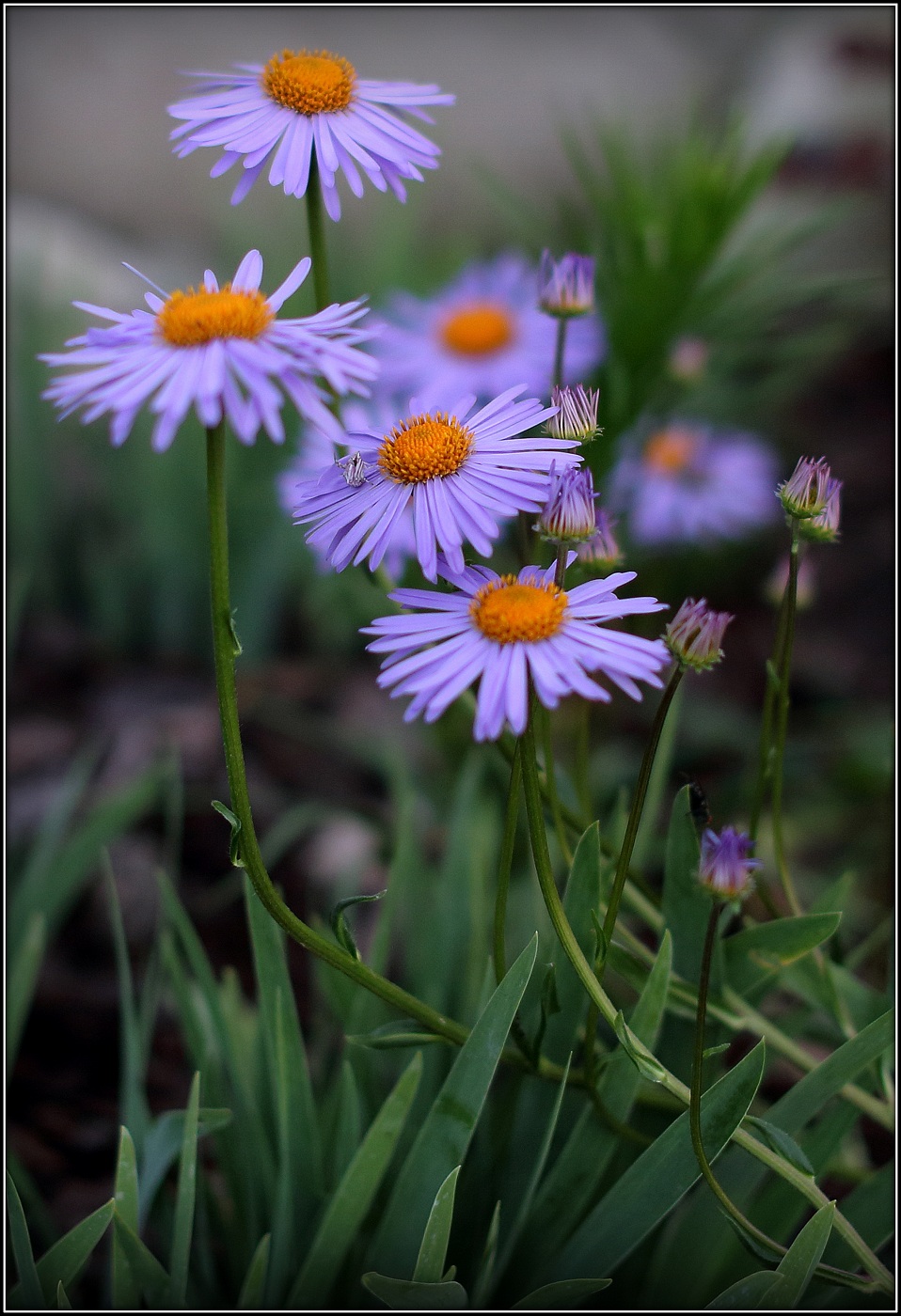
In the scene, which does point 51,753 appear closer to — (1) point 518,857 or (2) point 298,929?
(1) point 518,857

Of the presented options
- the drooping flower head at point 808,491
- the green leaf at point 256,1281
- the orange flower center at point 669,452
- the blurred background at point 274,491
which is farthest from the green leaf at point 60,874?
the orange flower center at point 669,452

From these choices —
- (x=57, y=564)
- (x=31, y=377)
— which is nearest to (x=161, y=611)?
(x=57, y=564)

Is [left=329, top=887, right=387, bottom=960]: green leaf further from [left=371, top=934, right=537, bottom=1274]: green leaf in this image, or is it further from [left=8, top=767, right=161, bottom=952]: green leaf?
[left=8, top=767, right=161, bottom=952]: green leaf

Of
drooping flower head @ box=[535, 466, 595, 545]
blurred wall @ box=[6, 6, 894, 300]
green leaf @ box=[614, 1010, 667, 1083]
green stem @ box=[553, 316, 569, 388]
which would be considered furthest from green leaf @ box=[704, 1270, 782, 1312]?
blurred wall @ box=[6, 6, 894, 300]

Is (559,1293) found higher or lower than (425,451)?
lower

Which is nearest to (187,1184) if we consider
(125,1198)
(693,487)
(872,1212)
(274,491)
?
(125,1198)

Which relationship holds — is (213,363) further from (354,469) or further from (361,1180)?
(361,1180)
